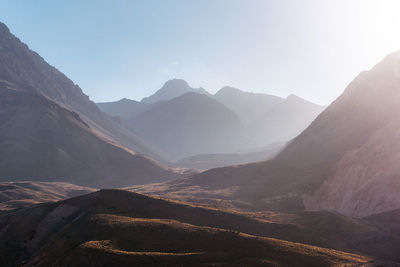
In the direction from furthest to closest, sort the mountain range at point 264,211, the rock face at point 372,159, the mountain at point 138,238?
the rock face at point 372,159 < the mountain range at point 264,211 < the mountain at point 138,238

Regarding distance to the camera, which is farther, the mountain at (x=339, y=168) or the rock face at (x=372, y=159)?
the mountain at (x=339, y=168)

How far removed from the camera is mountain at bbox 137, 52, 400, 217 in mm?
80044

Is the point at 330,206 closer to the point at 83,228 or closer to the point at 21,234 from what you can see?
the point at 83,228

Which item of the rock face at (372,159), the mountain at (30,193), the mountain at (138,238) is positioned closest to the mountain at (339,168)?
the rock face at (372,159)

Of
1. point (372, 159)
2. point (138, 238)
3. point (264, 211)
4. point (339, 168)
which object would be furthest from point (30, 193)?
point (372, 159)

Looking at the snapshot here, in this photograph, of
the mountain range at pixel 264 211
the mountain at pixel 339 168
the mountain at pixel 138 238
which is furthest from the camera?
the mountain at pixel 339 168

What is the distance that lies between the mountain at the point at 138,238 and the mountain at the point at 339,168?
37149 mm

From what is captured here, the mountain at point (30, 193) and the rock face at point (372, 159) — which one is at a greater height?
the rock face at point (372, 159)

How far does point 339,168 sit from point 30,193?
11436 centimetres

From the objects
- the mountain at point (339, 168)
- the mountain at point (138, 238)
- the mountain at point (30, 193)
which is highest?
the mountain at point (339, 168)

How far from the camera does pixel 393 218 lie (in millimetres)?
63188

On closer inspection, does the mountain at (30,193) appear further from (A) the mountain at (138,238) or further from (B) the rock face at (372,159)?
(B) the rock face at (372,159)

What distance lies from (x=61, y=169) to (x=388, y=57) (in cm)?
17792

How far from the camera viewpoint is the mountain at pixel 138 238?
3544cm
